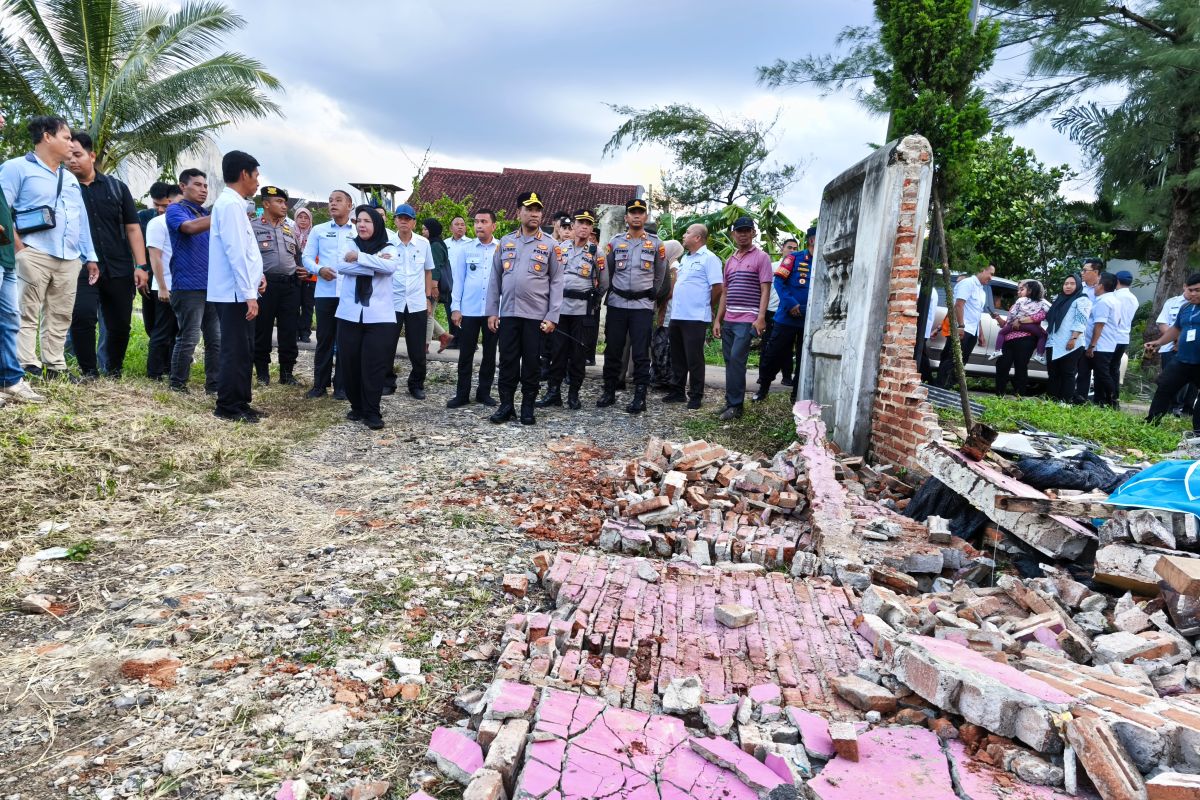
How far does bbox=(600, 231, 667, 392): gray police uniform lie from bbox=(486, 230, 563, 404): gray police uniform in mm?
780

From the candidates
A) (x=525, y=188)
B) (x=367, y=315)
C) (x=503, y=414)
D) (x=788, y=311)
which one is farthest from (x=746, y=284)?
(x=525, y=188)

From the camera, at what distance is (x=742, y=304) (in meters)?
6.85

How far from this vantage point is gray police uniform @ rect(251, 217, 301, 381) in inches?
266

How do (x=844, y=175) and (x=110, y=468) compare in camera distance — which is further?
(x=844, y=175)

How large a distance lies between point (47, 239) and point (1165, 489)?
6.80 m

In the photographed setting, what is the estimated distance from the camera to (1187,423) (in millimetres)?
7559

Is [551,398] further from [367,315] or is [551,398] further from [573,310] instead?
[367,315]

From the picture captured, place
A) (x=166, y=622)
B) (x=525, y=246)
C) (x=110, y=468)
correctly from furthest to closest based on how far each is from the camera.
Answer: (x=525, y=246)
(x=110, y=468)
(x=166, y=622)

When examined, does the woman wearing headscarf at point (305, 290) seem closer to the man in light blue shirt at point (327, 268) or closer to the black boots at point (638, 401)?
the man in light blue shirt at point (327, 268)

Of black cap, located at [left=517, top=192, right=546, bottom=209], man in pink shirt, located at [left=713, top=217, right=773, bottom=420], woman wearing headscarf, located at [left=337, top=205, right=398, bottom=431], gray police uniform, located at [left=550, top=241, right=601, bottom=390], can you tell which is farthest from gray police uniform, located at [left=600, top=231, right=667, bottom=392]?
woman wearing headscarf, located at [left=337, top=205, right=398, bottom=431]

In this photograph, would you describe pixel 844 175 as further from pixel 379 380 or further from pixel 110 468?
pixel 110 468

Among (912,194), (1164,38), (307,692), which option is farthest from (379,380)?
(1164,38)

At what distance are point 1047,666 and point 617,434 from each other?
167 inches

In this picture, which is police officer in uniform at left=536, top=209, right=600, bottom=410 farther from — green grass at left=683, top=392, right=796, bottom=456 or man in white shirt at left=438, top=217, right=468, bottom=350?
green grass at left=683, top=392, right=796, bottom=456
